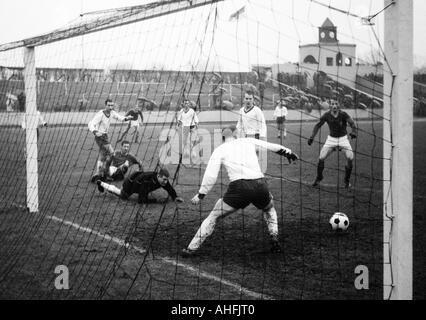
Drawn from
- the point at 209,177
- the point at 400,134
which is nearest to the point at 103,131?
the point at 209,177

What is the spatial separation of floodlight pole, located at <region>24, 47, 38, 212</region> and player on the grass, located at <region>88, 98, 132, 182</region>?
3.13 m

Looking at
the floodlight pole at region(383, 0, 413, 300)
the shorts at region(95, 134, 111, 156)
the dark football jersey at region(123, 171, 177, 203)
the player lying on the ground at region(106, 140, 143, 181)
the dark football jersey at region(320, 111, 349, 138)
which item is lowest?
the floodlight pole at region(383, 0, 413, 300)

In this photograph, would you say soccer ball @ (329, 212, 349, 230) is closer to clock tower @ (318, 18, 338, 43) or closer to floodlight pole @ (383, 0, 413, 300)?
clock tower @ (318, 18, 338, 43)

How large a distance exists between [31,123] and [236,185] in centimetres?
448

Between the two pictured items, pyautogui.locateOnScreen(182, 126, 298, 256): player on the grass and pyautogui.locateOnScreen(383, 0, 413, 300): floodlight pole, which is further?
pyautogui.locateOnScreen(182, 126, 298, 256): player on the grass

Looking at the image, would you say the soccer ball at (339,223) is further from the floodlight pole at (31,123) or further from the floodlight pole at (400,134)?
the floodlight pole at (31,123)

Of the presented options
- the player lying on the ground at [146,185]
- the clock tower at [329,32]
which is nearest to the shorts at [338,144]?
the clock tower at [329,32]

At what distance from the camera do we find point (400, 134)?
11.3 ft

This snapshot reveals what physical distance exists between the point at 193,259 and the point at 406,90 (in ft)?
11.3

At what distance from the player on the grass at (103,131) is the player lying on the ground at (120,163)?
5.5 inches

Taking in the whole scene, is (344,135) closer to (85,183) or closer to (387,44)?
(85,183)

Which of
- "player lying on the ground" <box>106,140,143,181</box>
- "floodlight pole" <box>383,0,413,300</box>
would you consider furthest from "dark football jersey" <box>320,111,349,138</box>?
"floodlight pole" <box>383,0,413,300</box>

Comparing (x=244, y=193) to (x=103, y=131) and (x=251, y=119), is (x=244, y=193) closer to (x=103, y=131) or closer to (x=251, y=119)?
(x=251, y=119)

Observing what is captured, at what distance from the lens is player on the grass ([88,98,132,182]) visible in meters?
12.1
